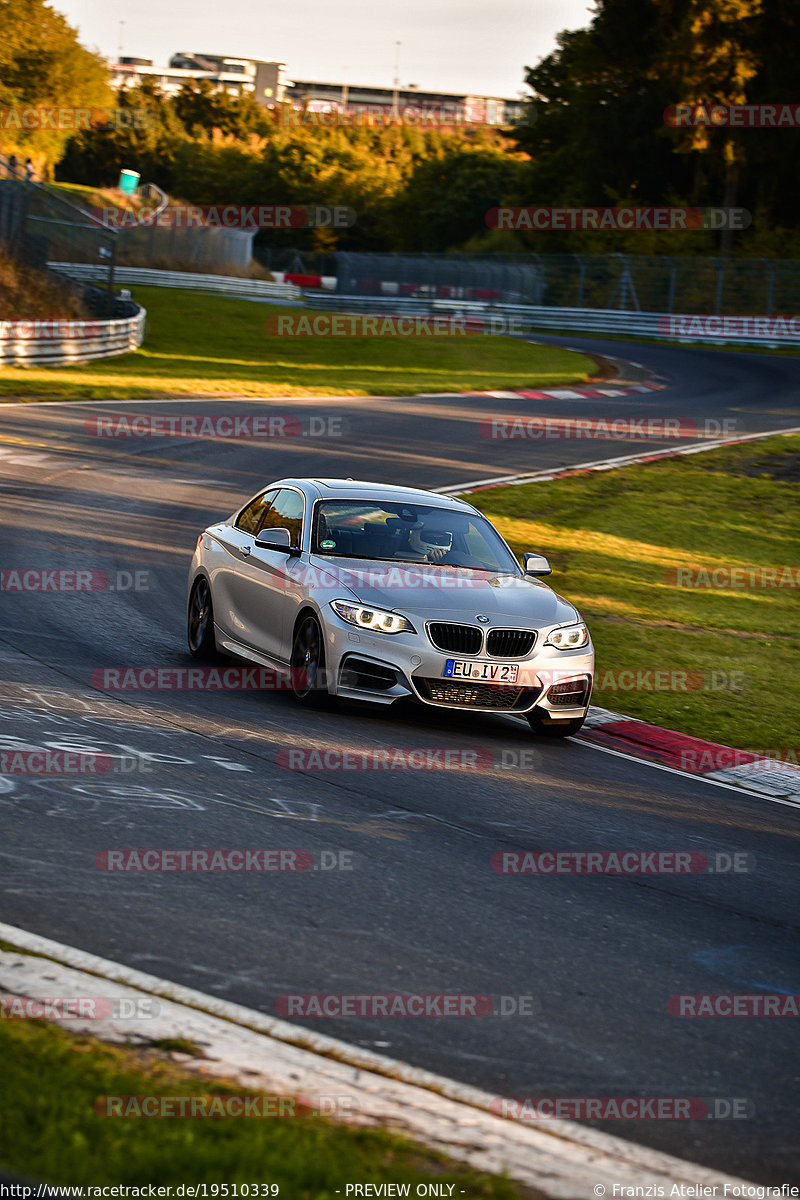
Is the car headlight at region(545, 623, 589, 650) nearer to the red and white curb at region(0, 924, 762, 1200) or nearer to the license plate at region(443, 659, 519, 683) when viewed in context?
the license plate at region(443, 659, 519, 683)

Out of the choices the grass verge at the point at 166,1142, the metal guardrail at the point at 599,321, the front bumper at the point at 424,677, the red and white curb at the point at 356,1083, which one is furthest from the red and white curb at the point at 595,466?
the metal guardrail at the point at 599,321

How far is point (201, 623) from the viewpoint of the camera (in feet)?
38.9

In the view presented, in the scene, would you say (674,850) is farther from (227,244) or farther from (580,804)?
(227,244)

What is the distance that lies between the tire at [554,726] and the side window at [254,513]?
292 centimetres

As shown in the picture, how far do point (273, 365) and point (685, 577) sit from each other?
25724mm

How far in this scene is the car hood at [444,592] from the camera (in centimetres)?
998

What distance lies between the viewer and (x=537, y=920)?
6.37 metres

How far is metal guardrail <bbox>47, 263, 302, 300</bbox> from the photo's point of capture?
226 feet

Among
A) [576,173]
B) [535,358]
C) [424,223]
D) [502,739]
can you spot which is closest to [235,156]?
[424,223]

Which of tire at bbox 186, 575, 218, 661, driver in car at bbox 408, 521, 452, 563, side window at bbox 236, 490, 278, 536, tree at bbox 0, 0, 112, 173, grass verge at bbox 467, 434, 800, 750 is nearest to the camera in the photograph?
driver in car at bbox 408, 521, 452, 563

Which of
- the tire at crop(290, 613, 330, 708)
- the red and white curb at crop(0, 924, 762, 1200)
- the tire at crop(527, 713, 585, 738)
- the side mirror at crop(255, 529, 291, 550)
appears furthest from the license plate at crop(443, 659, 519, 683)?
the red and white curb at crop(0, 924, 762, 1200)

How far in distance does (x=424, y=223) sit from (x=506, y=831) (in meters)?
97.8

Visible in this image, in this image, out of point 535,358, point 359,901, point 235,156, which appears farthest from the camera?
point 235,156

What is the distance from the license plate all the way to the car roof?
2.05 m
